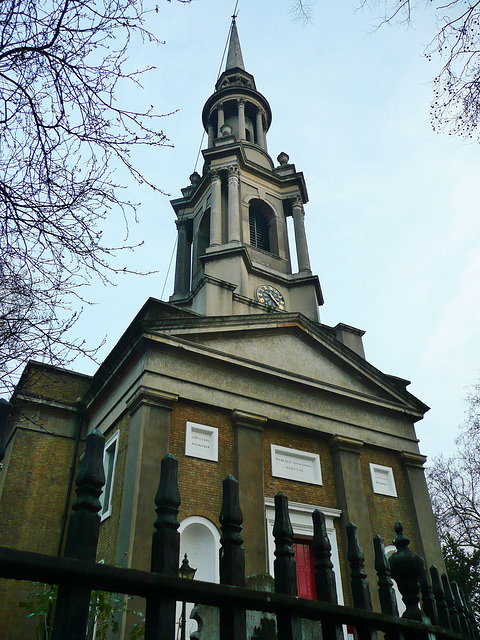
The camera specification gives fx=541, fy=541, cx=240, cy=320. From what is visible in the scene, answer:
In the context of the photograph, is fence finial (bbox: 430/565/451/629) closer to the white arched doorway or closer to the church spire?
the white arched doorway

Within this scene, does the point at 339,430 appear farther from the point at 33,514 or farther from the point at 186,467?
the point at 33,514

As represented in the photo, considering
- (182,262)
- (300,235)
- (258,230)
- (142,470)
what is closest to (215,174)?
(258,230)

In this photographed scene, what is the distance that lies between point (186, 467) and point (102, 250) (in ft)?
30.6

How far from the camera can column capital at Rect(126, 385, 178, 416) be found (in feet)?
46.0

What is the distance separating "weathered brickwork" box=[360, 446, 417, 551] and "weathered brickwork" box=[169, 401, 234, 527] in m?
5.18

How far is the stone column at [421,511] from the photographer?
666 inches

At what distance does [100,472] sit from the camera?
8.51ft

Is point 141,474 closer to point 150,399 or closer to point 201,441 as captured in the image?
point 150,399

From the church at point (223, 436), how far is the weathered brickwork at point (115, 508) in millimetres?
59

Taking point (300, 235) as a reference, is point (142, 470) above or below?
below

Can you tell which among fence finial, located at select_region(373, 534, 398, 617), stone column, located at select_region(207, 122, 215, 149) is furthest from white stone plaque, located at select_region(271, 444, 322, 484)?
stone column, located at select_region(207, 122, 215, 149)

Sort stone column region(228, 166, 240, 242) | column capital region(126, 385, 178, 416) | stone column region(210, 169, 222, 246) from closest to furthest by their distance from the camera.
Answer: column capital region(126, 385, 178, 416) → stone column region(228, 166, 240, 242) → stone column region(210, 169, 222, 246)

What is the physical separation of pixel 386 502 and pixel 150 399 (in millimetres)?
8610

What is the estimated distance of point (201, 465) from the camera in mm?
14266
